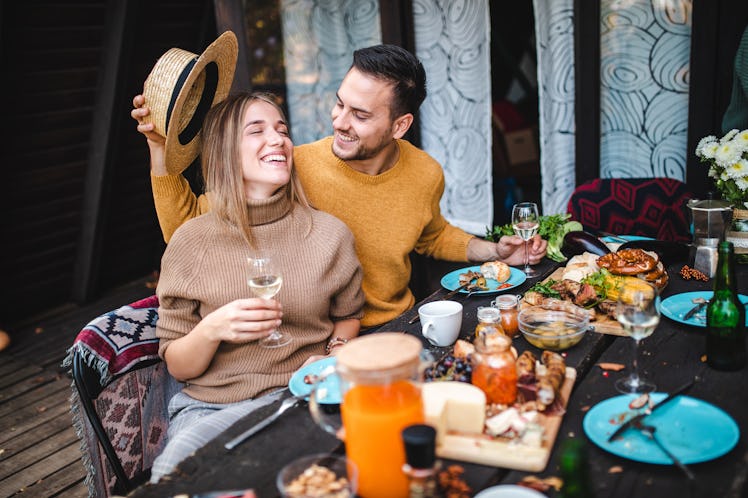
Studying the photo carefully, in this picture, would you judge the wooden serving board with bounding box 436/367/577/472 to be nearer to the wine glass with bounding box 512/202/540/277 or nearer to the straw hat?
the wine glass with bounding box 512/202/540/277

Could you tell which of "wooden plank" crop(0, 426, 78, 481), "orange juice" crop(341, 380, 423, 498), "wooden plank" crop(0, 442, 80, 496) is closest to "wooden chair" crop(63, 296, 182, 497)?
"orange juice" crop(341, 380, 423, 498)

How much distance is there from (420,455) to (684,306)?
4.20 feet

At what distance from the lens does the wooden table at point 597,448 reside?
119 centimetres

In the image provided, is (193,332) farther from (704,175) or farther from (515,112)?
(515,112)

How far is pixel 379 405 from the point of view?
115 centimetres

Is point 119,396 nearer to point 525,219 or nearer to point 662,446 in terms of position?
point 525,219

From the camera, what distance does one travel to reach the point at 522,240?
99.0 inches

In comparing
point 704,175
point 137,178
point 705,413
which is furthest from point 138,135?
point 705,413

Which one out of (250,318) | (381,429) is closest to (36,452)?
(250,318)

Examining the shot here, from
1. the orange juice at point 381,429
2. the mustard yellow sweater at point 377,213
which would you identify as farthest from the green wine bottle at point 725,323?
the mustard yellow sweater at point 377,213

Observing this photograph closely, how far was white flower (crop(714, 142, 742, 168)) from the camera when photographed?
7.50 ft

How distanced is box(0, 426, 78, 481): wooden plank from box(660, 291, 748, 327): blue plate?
294 centimetres

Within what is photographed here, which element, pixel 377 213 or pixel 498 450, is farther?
pixel 377 213

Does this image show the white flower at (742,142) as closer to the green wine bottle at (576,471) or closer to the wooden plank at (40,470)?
Result: the green wine bottle at (576,471)
